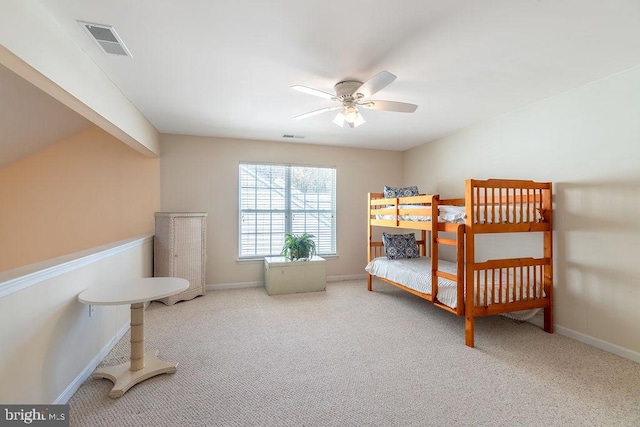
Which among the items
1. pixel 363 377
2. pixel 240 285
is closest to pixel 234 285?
pixel 240 285

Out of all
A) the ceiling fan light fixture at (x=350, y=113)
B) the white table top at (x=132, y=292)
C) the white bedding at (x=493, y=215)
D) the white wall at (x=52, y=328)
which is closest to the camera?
the white wall at (x=52, y=328)

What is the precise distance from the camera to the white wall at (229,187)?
4352 millimetres

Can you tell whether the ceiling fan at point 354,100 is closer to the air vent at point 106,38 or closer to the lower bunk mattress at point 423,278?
the air vent at point 106,38

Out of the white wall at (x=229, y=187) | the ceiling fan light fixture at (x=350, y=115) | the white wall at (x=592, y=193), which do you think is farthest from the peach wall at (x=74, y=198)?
Answer: the white wall at (x=592, y=193)

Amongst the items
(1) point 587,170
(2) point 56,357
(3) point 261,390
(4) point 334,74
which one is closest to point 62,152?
(2) point 56,357

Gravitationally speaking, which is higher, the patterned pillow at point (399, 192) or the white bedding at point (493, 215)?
the patterned pillow at point (399, 192)

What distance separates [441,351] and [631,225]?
1867 mm

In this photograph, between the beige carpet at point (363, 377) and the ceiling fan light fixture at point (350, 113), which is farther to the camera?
the ceiling fan light fixture at point (350, 113)

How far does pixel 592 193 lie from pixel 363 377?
2.60 m

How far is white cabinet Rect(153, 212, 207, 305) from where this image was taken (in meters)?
3.86

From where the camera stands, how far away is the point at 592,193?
2.64 meters

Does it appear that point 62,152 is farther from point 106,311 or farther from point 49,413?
point 49,413

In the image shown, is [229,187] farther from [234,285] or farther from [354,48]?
[354,48]

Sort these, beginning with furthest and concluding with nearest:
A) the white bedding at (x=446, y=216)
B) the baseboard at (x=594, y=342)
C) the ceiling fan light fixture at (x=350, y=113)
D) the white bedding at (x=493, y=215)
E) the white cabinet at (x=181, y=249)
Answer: the white cabinet at (x=181, y=249) < the white bedding at (x=446, y=216) < the white bedding at (x=493, y=215) < the ceiling fan light fixture at (x=350, y=113) < the baseboard at (x=594, y=342)
